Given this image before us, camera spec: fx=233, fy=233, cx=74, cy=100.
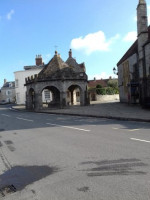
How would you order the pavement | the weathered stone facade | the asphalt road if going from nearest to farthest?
the asphalt road < the pavement < the weathered stone facade

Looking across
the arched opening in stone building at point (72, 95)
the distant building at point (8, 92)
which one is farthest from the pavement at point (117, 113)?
the distant building at point (8, 92)

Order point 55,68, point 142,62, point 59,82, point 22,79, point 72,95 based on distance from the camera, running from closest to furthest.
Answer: point 142,62 → point 59,82 → point 55,68 → point 72,95 → point 22,79

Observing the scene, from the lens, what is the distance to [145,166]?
534cm

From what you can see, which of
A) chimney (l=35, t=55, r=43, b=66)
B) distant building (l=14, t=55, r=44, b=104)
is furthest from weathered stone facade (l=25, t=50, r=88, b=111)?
chimney (l=35, t=55, r=43, b=66)

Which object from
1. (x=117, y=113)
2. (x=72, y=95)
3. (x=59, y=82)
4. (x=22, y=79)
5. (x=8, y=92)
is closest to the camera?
(x=117, y=113)

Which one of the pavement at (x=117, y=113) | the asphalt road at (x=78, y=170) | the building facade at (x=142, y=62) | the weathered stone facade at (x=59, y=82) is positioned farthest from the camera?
the weathered stone facade at (x=59, y=82)

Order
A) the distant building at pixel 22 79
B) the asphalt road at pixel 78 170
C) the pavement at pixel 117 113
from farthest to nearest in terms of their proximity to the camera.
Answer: the distant building at pixel 22 79
the pavement at pixel 117 113
the asphalt road at pixel 78 170

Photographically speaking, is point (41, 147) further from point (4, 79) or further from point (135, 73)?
point (4, 79)

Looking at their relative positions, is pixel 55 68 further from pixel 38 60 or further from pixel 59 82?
pixel 38 60

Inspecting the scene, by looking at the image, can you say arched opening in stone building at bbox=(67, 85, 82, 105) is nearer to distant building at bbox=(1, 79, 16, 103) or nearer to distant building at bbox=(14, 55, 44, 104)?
distant building at bbox=(14, 55, 44, 104)

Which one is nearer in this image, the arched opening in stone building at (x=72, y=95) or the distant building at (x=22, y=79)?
the arched opening in stone building at (x=72, y=95)

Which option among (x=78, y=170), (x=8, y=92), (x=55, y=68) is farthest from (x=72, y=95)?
(x=8, y=92)

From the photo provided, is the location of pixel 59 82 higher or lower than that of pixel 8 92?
lower

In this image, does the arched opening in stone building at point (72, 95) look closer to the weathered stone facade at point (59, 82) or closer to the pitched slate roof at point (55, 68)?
the weathered stone facade at point (59, 82)
